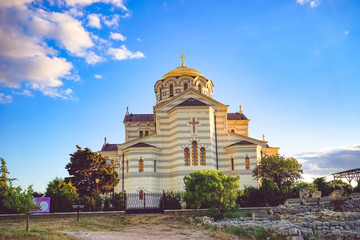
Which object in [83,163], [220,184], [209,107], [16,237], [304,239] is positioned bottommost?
[304,239]

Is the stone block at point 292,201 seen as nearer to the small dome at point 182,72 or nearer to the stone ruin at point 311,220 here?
the stone ruin at point 311,220

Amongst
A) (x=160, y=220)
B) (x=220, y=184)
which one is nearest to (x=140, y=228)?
(x=160, y=220)

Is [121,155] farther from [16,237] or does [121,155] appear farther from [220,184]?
[16,237]

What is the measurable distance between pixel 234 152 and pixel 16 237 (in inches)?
911

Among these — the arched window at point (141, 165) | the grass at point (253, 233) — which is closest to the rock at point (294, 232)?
the grass at point (253, 233)

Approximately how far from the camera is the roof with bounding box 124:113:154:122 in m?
42.2

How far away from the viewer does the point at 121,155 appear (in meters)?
34.2

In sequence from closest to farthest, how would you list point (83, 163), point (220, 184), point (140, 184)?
point (220, 184)
point (83, 163)
point (140, 184)

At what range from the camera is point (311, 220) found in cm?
1762

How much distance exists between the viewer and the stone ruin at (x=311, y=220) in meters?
15.1

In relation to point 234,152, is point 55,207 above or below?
below

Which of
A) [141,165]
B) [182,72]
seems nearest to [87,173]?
[141,165]

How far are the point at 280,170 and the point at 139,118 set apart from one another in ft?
64.9

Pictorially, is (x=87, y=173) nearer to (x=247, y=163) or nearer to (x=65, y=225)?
(x=65, y=225)
